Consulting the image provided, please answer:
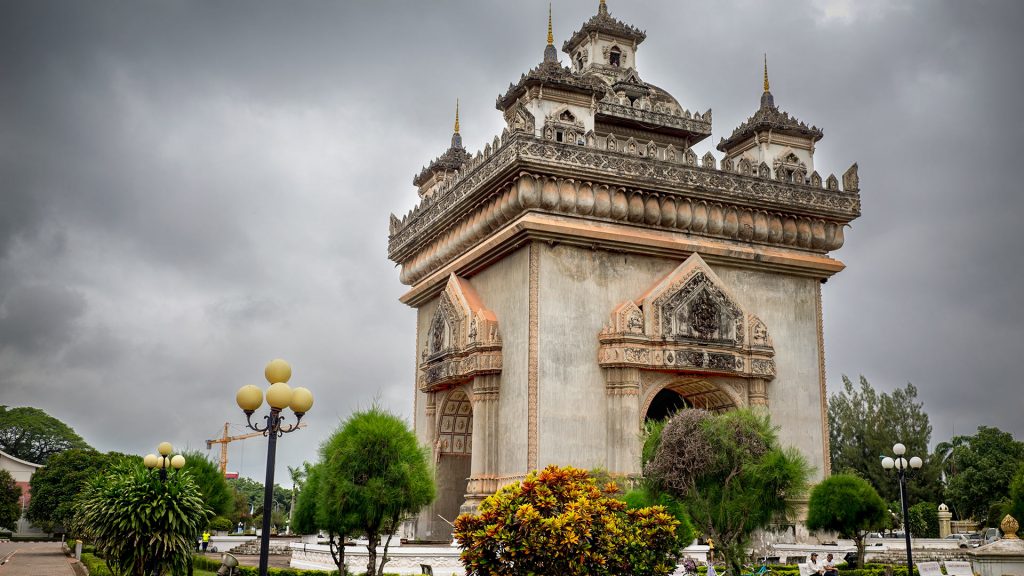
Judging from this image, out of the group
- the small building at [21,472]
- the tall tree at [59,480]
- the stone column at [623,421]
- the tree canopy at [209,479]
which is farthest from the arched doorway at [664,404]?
the small building at [21,472]

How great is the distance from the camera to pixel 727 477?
15.8 meters

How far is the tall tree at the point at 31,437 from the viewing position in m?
68.2

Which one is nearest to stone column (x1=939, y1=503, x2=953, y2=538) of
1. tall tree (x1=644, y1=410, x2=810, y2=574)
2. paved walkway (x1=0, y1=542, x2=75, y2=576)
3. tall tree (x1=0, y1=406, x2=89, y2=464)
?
tall tree (x1=644, y1=410, x2=810, y2=574)

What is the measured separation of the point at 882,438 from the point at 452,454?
23.6 m

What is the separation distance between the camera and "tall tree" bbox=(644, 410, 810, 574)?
1562cm

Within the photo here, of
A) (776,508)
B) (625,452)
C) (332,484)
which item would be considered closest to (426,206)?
(625,452)

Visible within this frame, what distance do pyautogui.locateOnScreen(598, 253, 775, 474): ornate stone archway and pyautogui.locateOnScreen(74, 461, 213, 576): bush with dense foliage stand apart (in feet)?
26.9

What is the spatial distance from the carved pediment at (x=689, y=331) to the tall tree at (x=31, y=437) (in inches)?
2267

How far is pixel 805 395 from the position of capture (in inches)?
874

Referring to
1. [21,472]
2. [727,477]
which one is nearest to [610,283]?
[727,477]

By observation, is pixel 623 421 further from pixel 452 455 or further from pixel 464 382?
pixel 452 455

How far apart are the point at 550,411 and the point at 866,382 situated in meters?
27.7

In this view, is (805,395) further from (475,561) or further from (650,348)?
(475,561)

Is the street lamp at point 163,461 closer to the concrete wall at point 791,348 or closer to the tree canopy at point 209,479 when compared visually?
the tree canopy at point 209,479
